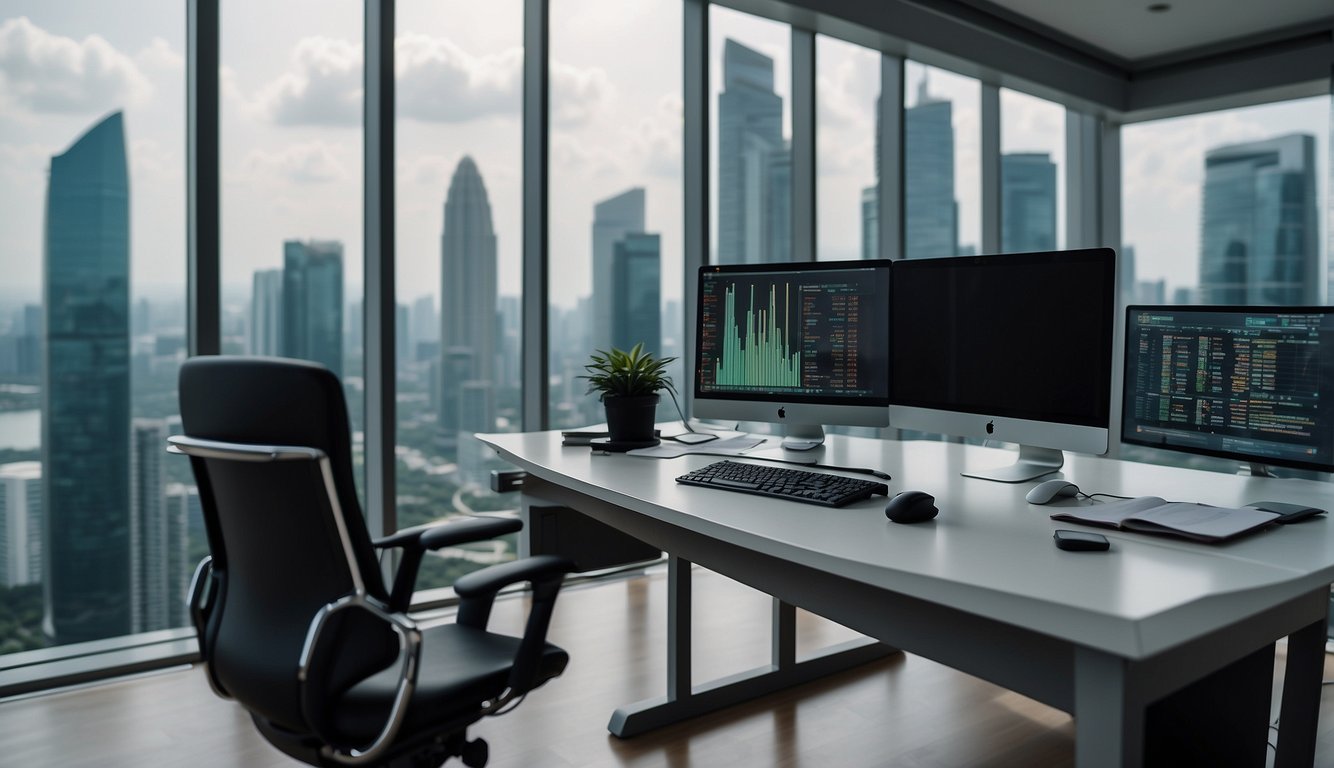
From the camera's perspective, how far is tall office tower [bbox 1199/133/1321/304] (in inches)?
211

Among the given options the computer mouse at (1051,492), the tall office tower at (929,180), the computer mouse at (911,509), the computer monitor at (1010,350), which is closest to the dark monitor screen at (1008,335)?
the computer monitor at (1010,350)

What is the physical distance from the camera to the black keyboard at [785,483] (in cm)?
183

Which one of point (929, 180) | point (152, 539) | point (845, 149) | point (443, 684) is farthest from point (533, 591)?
point (929, 180)

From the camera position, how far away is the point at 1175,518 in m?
1.62

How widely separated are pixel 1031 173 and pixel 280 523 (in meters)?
5.37

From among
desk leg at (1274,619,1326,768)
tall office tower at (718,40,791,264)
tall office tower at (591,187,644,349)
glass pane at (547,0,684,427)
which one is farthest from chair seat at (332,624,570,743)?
tall office tower at (718,40,791,264)

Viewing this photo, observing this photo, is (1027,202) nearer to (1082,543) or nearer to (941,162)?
(941,162)

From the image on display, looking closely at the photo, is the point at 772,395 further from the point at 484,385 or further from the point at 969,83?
the point at 969,83

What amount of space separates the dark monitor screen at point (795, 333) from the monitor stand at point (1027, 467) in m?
0.33

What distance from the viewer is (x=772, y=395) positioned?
2596mm

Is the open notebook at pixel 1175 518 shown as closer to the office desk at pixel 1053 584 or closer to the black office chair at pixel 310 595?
the office desk at pixel 1053 584

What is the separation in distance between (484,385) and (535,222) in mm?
679

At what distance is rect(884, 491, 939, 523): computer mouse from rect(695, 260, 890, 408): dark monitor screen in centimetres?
78

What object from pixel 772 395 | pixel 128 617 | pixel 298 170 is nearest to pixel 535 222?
pixel 298 170
